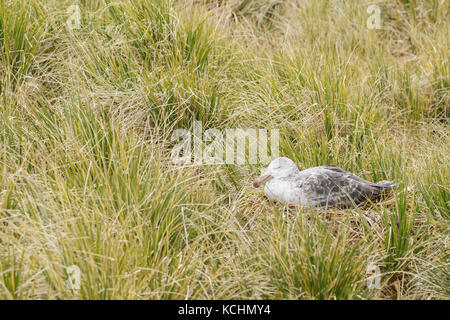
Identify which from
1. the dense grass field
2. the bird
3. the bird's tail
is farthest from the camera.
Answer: the bird's tail

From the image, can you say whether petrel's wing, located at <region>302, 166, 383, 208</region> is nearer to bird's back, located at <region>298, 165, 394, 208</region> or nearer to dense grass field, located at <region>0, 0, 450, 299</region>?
bird's back, located at <region>298, 165, 394, 208</region>

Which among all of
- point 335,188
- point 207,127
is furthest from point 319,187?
point 207,127

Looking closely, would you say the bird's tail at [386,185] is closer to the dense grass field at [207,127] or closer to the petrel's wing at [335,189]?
the petrel's wing at [335,189]

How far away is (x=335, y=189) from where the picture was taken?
159 inches

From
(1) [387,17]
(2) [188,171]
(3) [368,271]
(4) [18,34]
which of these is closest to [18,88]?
(4) [18,34]

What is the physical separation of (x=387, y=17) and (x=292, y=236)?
4863mm

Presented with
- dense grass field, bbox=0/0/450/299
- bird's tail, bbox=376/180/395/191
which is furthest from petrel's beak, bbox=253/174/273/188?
bird's tail, bbox=376/180/395/191

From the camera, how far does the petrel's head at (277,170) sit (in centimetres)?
414

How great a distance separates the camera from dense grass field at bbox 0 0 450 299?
3205 millimetres

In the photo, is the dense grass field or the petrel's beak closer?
the dense grass field

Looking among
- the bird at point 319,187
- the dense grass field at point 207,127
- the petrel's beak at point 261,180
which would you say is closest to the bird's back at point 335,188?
the bird at point 319,187

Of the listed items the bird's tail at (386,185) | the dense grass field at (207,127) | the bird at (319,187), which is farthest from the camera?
the bird's tail at (386,185)

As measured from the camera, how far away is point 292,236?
342cm

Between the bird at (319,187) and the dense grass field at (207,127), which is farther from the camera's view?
the bird at (319,187)
